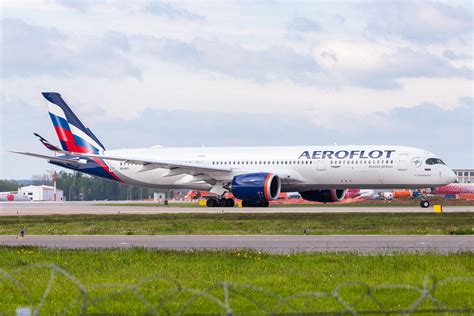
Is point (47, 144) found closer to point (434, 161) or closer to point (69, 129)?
point (69, 129)

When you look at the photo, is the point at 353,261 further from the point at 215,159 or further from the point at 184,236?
the point at 215,159

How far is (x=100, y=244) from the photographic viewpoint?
29.6 metres

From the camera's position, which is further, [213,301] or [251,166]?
[251,166]

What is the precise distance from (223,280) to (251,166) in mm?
48126

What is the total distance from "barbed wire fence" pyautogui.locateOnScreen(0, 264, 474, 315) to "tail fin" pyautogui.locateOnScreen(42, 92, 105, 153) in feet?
181

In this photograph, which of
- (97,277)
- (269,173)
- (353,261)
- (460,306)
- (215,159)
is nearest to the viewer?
(460,306)

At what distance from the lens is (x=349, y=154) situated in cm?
6178

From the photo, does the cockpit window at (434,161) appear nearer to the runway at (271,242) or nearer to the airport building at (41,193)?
the runway at (271,242)

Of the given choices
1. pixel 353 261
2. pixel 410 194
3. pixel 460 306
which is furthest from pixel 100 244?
pixel 410 194

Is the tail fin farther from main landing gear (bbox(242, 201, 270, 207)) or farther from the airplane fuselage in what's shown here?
main landing gear (bbox(242, 201, 270, 207))

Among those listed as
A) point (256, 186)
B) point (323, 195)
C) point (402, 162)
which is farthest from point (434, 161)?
point (256, 186)

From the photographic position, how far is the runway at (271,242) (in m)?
26.5

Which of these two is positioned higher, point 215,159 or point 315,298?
point 215,159

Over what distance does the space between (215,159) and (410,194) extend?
77.1 m
